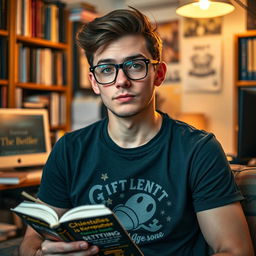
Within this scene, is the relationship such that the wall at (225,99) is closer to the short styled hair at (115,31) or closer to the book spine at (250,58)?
the book spine at (250,58)

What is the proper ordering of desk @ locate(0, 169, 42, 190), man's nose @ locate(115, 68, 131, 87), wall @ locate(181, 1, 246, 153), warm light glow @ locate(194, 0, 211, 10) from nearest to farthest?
man's nose @ locate(115, 68, 131, 87) → warm light glow @ locate(194, 0, 211, 10) → desk @ locate(0, 169, 42, 190) → wall @ locate(181, 1, 246, 153)

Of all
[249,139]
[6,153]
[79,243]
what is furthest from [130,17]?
[6,153]

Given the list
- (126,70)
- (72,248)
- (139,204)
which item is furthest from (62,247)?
(126,70)

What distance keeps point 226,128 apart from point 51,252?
9.61ft

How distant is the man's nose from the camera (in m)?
1.25

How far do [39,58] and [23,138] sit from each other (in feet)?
2.47

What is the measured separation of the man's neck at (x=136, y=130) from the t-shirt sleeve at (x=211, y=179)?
168mm

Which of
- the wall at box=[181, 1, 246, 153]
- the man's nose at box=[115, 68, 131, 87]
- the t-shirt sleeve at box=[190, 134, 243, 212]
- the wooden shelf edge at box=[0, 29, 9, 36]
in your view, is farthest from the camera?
the wall at box=[181, 1, 246, 153]

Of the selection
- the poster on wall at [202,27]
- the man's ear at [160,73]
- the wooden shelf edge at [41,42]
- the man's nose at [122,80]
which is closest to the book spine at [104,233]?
the man's nose at [122,80]

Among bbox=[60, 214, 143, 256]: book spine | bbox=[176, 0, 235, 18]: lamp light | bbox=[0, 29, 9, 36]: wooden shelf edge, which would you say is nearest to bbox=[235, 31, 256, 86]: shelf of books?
bbox=[176, 0, 235, 18]: lamp light

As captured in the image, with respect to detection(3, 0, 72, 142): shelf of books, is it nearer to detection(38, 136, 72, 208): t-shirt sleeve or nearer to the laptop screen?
the laptop screen

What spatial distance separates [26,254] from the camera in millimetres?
1269

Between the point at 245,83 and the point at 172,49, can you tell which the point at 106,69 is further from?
the point at 172,49

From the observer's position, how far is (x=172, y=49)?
3996mm
